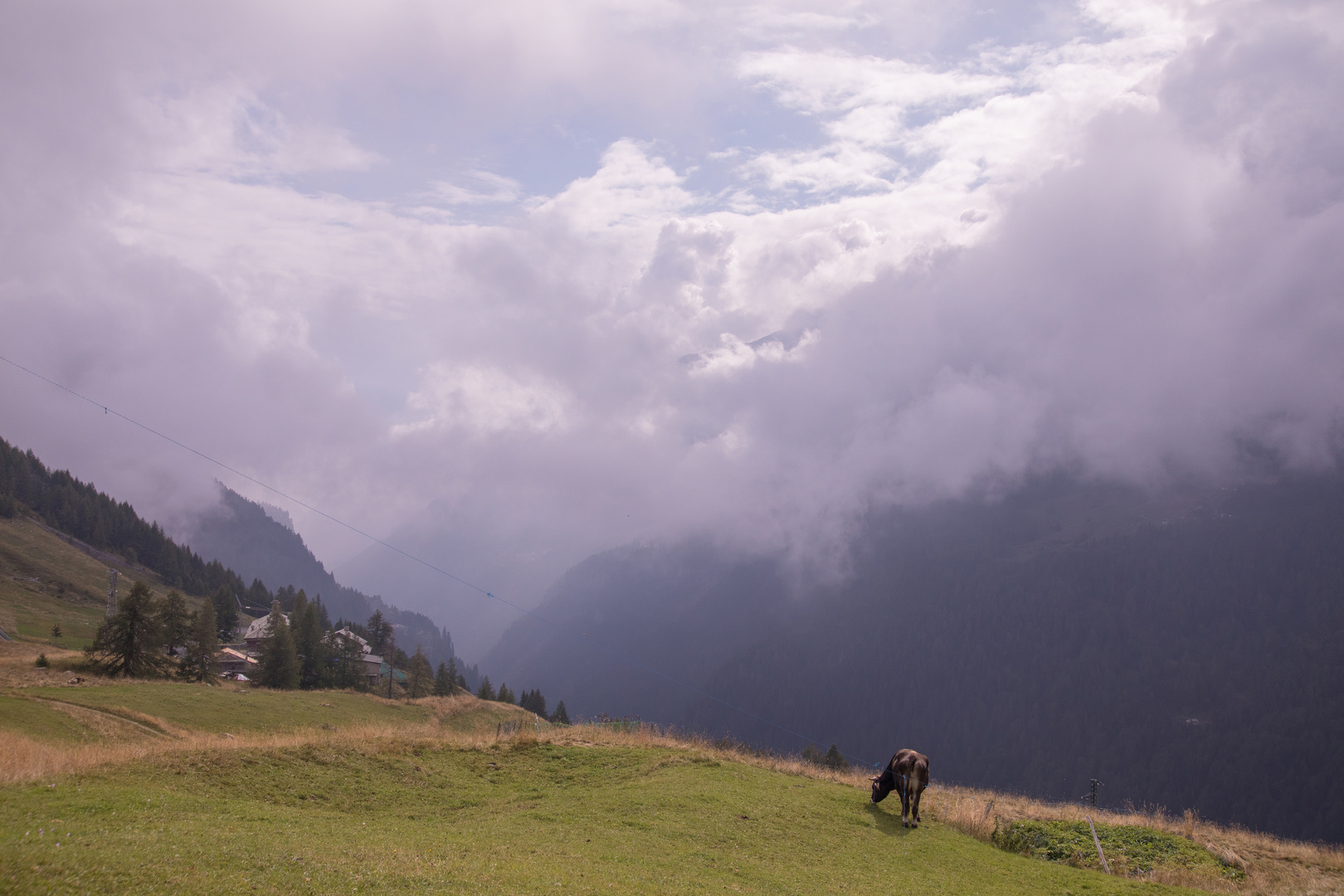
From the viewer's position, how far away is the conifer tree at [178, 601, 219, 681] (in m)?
58.9

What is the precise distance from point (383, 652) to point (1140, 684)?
7331 inches

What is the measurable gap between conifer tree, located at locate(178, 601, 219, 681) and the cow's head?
5798 centimetres

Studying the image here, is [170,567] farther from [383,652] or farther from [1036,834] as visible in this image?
[1036,834]

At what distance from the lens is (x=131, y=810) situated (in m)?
12.3

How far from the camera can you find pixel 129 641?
1975 inches

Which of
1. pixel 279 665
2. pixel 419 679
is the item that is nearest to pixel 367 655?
pixel 419 679

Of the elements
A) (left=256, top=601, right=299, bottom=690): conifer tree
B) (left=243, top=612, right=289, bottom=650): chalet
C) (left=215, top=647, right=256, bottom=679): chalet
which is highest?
(left=256, top=601, right=299, bottom=690): conifer tree

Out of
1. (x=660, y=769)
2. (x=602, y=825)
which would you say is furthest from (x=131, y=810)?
(x=660, y=769)

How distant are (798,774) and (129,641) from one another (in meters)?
48.7

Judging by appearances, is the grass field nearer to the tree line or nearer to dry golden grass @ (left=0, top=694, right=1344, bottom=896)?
dry golden grass @ (left=0, top=694, right=1344, bottom=896)

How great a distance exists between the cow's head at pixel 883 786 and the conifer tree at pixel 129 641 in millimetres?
51315

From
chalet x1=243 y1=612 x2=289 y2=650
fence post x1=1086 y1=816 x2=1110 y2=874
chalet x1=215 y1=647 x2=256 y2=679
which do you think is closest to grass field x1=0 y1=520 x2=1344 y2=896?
fence post x1=1086 y1=816 x2=1110 y2=874

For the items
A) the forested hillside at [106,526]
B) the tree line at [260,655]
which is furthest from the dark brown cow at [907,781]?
the forested hillside at [106,526]

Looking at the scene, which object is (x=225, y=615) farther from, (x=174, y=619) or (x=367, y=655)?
(x=174, y=619)
